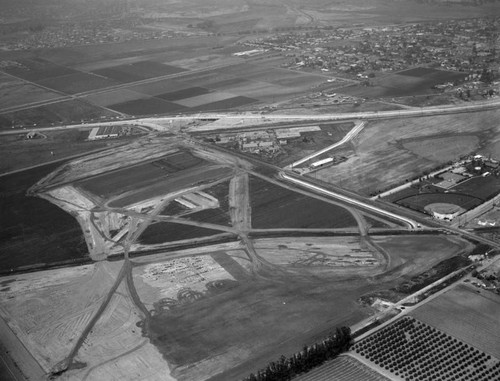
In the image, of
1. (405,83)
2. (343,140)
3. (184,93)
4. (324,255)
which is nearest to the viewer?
(324,255)

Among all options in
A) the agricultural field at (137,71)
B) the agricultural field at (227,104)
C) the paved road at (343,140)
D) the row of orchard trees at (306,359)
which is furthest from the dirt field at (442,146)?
the agricultural field at (137,71)

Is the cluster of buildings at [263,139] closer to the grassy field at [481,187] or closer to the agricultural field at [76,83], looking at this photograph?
the grassy field at [481,187]

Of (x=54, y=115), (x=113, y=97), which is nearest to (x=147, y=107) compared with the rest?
(x=113, y=97)

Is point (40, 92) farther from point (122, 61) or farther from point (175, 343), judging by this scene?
point (175, 343)

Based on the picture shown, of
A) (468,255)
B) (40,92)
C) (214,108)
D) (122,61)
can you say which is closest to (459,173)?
(468,255)

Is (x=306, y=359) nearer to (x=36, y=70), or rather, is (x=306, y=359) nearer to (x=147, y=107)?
(x=147, y=107)
